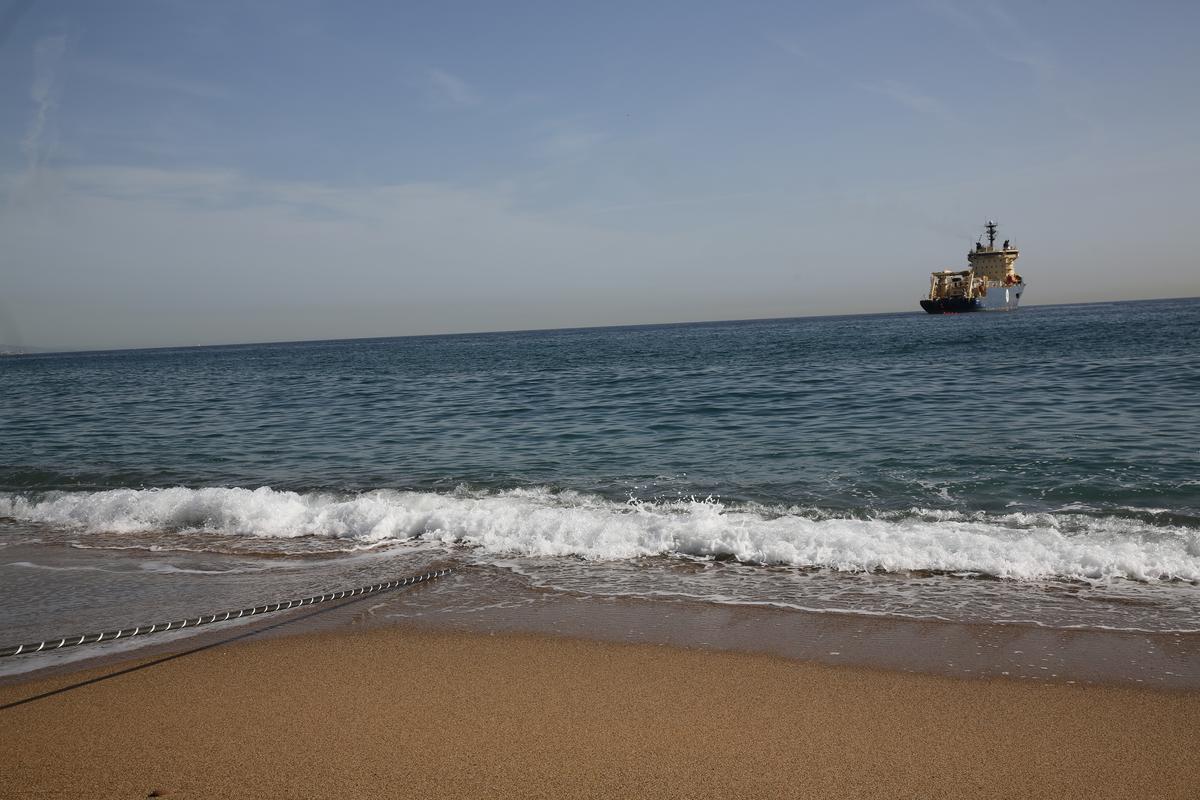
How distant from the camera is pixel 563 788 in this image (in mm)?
3402

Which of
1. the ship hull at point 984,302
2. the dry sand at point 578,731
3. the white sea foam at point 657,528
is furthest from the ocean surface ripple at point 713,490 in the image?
the ship hull at point 984,302

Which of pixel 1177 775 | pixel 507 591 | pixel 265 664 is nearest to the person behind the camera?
pixel 1177 775

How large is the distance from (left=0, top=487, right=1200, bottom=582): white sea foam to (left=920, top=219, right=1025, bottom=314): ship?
9183 centimetres

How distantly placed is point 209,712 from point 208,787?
0.84 meters

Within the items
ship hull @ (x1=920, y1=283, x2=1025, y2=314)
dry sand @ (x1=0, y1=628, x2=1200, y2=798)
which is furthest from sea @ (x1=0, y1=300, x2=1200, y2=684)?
ship hull @ (x1=920, y1=283, x2=1025, y2=314)

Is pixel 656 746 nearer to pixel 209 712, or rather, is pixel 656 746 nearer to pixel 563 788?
pixel 563 788

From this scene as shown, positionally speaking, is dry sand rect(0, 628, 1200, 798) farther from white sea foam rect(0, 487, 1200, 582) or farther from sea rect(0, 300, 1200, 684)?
white sea foam rect(0, 487, 1200, 582)

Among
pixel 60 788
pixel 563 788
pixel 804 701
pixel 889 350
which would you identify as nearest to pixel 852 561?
pixel 804 701

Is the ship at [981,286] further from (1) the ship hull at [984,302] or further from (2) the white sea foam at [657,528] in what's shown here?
(2) the white sea foam at [657,528]

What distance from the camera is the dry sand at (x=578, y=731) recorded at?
11.2 feet

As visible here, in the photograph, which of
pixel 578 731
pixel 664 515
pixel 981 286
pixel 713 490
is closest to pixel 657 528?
pixel 664 515

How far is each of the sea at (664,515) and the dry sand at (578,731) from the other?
0.63 metres

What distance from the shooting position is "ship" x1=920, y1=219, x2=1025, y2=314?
3561 inches

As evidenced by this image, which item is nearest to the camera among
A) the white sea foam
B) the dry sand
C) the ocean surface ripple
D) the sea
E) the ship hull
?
the dry sand
